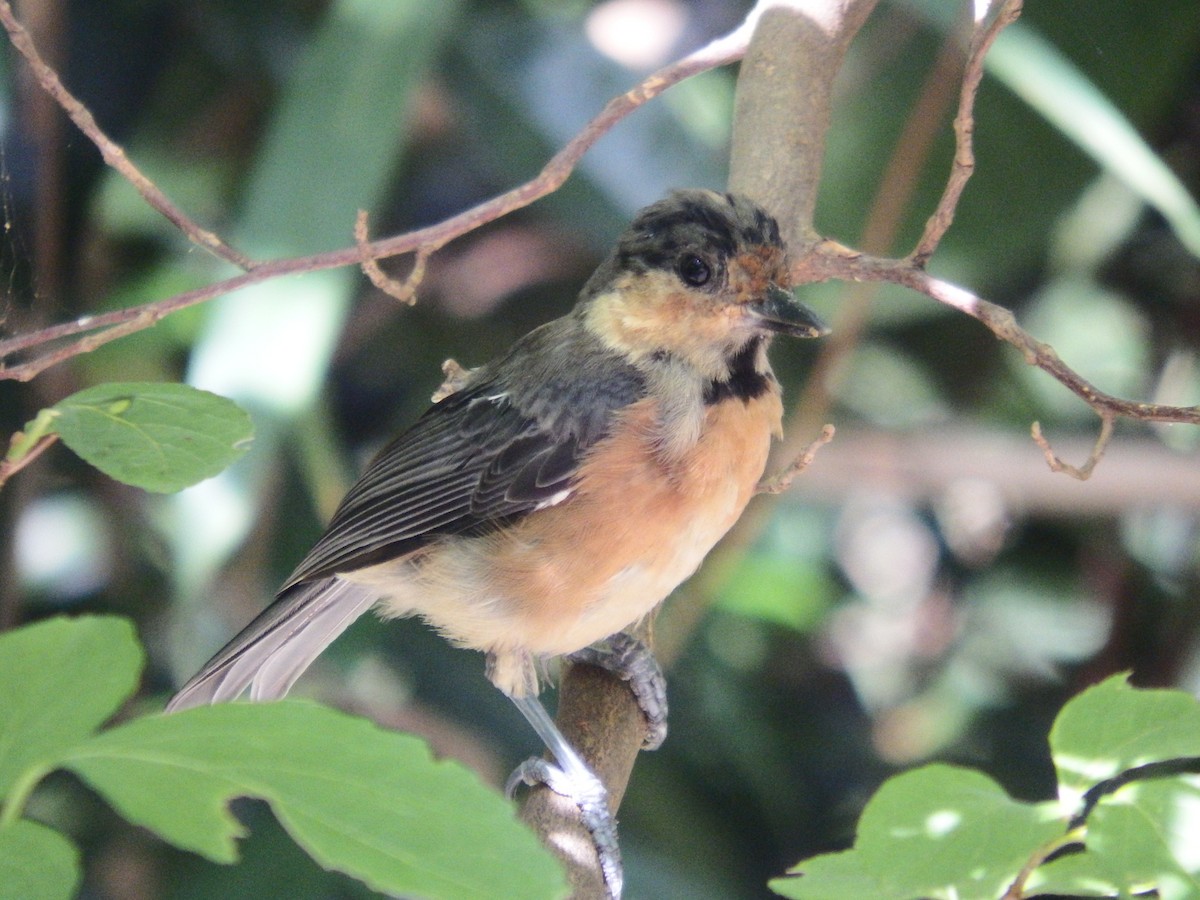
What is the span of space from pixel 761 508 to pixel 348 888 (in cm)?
145

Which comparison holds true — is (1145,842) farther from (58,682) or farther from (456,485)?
(456,485)

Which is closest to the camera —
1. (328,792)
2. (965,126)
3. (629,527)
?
(328,792)

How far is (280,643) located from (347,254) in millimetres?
1157

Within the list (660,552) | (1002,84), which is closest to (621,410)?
(660,552)

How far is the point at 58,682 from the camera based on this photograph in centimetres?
92

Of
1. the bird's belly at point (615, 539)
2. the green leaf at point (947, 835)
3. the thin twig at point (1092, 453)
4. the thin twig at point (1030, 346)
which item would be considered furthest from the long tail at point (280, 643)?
the green leaf at point (947, 835)

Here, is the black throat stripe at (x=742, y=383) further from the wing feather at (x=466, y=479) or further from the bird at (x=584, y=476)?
the wing feather at (x=466, y=479)

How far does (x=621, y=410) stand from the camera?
2.49 metres

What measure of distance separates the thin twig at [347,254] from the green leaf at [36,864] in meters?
0.78

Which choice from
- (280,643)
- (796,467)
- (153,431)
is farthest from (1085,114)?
(153,431)

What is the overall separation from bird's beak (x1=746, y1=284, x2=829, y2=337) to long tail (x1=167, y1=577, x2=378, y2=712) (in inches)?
40.2

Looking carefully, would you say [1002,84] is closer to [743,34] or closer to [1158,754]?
[743,34]

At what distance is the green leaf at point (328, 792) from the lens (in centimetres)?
81

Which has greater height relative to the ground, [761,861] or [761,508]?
[761,508]
